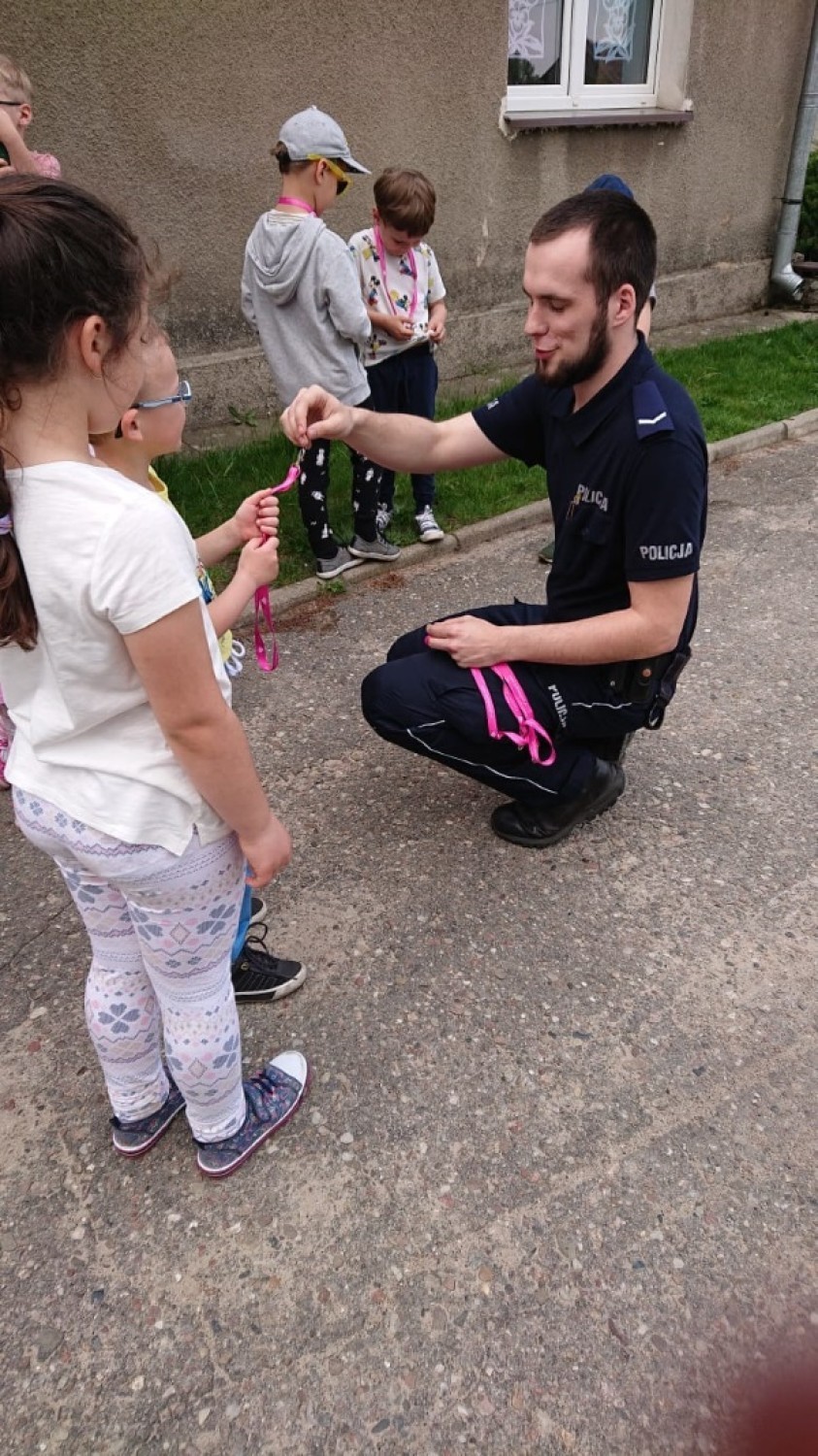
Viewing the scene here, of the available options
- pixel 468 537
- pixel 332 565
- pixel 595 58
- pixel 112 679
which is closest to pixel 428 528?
pixel 468 537

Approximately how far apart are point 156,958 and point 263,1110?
60 centimetres

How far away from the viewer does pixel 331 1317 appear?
6.05 feet

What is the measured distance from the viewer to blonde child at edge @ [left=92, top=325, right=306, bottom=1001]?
1902 mm

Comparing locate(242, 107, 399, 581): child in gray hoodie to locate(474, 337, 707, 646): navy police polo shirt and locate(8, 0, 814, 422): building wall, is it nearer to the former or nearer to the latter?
locate(8, 0, 814, 422): building wall

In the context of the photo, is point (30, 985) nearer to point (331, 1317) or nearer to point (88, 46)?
point (331, 1317)

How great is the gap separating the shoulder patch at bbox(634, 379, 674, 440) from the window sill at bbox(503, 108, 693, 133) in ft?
18.6

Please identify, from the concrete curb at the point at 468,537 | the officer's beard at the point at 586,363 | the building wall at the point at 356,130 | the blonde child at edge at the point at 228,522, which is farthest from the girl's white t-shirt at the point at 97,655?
the building wall at the point at 356,130

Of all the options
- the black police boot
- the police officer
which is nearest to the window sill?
the police officer

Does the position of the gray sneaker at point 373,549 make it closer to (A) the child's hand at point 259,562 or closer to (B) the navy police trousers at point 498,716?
(B) the navy police trousers at point 498,716

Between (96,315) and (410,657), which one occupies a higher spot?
(96,315)

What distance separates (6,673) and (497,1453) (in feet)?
4.97

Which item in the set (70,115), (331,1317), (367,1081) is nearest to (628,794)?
(367,1081)

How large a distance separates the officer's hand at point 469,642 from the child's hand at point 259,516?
29.8 inches

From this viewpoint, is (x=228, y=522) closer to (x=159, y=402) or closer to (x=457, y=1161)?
(x=159, y=402)
